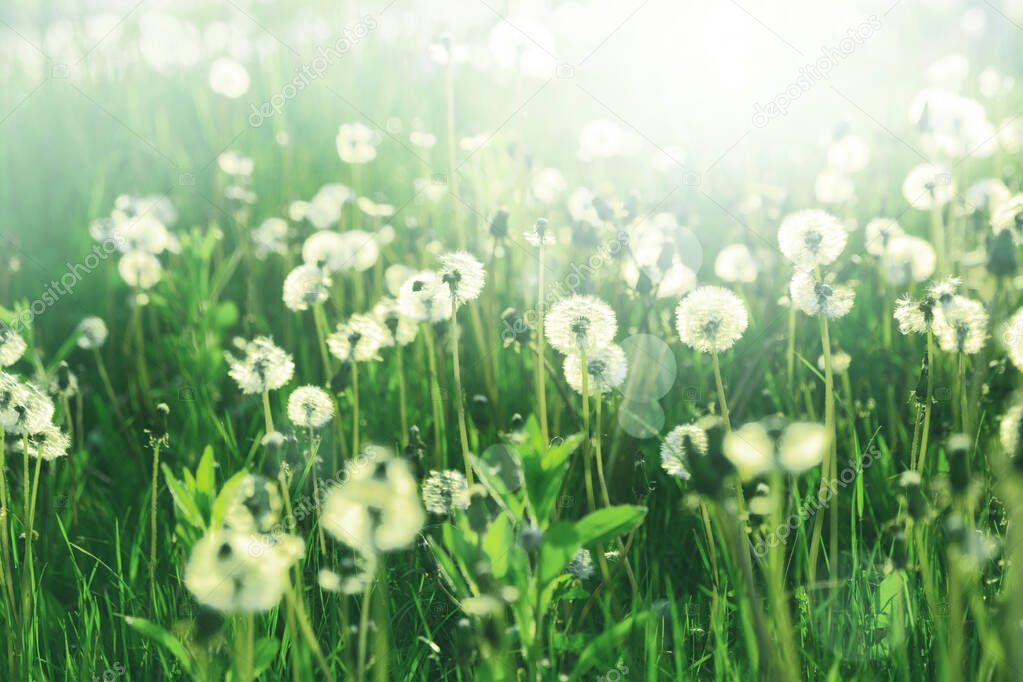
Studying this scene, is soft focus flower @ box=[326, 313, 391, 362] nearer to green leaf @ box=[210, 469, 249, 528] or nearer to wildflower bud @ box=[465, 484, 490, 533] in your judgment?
green leaf @ box=[210, 469, 249, 528]

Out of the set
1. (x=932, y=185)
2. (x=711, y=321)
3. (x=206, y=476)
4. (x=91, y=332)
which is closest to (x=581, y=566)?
(x=711, y=321)

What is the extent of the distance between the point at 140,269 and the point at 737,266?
1911 millimetres

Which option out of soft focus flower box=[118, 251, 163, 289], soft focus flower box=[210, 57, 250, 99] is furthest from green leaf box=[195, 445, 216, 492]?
soft focus flower box=[210, 57, 250, 99]

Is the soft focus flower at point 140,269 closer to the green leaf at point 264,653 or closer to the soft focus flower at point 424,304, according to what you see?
the soft focus flower at point 424,304

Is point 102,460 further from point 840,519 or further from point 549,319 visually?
point 840,519

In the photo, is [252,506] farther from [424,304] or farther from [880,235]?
[880,235]

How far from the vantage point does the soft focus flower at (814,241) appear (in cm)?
209

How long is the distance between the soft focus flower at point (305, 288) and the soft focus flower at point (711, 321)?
3.03 feet

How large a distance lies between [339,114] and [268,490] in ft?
14.2

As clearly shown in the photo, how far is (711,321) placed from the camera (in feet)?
6.05

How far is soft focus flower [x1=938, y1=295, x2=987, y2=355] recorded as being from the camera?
1703mm

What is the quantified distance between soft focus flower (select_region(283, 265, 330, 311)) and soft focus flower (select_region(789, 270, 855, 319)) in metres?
1.09

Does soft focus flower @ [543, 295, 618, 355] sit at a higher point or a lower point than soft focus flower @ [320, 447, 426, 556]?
higher

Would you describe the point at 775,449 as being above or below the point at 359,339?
below
